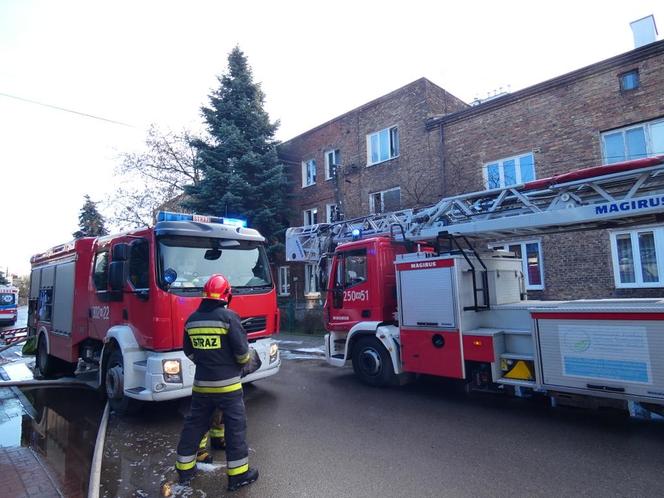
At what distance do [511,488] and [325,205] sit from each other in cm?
1694

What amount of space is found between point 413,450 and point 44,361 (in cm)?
812

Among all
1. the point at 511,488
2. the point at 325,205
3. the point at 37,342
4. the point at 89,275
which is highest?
the point at 325,205

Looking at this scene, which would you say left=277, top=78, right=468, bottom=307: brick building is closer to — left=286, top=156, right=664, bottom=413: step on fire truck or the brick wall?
the brick wall

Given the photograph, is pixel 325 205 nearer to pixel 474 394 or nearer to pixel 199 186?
pixel 199 186

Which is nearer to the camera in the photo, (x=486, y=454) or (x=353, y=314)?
(x=486, y=454)

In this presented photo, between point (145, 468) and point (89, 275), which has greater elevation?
point (89, 275)

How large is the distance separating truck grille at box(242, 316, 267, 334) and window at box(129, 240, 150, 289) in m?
1.47

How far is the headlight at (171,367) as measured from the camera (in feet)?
17.1

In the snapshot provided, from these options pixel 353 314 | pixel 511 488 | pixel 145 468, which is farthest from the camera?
pixel 353 314

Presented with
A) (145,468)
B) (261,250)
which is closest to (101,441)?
(145,468)

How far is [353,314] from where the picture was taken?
303 inches

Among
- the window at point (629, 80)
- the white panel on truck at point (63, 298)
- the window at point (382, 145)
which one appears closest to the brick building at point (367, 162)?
the window at point (382, 145)

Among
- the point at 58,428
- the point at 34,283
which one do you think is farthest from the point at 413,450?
the point at 34,283

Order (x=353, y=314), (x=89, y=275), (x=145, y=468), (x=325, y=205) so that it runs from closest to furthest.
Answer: (x=145, y=468) → (x=89, y=275) → (x=353, y=314) → (x=325, y=205)
